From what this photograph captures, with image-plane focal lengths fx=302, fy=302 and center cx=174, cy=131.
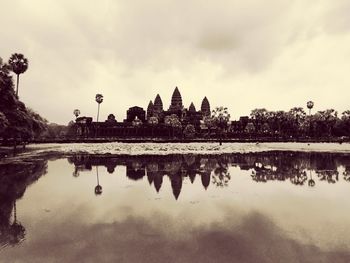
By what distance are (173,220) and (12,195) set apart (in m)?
8.09

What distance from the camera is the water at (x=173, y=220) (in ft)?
24.4

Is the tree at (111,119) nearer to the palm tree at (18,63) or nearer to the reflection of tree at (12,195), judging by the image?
the palm tree at (18,63)

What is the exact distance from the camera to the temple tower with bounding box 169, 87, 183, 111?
128500 millimetres

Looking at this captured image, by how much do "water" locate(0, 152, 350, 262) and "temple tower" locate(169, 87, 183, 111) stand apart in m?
111

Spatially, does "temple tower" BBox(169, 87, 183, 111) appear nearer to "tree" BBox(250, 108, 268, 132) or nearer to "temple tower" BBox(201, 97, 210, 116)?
"temple tower" BBox(201, 97, 210, 116)

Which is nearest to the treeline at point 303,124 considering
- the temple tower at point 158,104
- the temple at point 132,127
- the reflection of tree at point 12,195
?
the temple at point 132,127

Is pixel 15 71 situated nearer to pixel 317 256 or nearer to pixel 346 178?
pixel 346 178

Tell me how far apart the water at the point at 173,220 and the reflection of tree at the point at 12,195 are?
0.03 m

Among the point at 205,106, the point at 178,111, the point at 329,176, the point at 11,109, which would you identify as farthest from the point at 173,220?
the point at 205,106

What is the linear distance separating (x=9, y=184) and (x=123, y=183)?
19.9ft

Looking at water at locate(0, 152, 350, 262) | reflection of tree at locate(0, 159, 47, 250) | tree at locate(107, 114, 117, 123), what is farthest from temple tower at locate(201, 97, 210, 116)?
water at locate(0, 152, 350, 262)

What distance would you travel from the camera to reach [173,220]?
1019cm

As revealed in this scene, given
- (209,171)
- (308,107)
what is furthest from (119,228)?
(308,107)

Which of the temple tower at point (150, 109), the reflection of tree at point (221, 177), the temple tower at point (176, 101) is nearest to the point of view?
the reflection of tree at point (221, 177)
